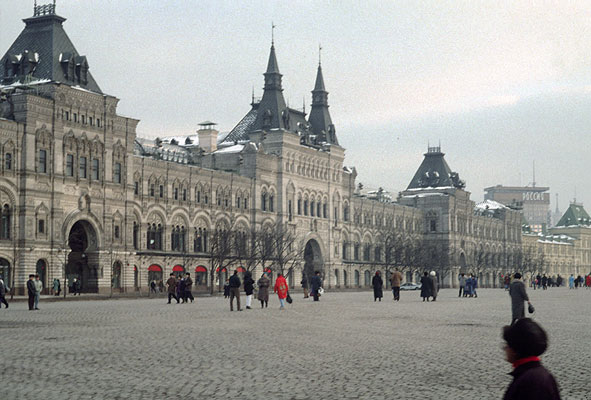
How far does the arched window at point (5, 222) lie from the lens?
63925mm

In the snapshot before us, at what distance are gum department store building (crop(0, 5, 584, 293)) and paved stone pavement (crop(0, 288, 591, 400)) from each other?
38.3m

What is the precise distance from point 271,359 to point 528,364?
11134mm

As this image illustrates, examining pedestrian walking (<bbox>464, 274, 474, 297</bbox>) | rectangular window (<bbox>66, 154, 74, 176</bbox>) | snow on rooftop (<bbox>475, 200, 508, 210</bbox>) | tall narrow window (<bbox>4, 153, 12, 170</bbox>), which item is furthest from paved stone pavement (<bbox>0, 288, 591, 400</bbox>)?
snow on rooftop (<bbox>475, 200, 508, 210</bbox>)

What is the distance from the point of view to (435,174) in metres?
147

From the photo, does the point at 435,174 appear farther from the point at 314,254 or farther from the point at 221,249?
the point at 221,249

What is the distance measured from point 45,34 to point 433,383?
63086 millimetres

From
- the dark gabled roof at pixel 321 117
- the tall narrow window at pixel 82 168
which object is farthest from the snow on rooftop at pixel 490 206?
the tall narrow window at pixel 82 168

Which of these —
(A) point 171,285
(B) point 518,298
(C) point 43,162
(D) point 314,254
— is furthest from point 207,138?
(B) point 518,298

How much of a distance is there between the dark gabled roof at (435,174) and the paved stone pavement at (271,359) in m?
119

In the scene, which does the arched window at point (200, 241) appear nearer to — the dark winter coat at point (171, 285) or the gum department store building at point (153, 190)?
the gum department store building at point (153, 190)

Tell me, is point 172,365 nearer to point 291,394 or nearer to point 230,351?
point 230,351

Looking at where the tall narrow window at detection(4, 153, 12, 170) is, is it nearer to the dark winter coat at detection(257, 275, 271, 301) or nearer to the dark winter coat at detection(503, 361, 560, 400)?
the dark winter coat at detection(257, 275, 271, 301)

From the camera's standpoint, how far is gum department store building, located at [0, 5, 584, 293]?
65750 mm

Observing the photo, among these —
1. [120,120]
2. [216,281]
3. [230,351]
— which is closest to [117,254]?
[120,120]
